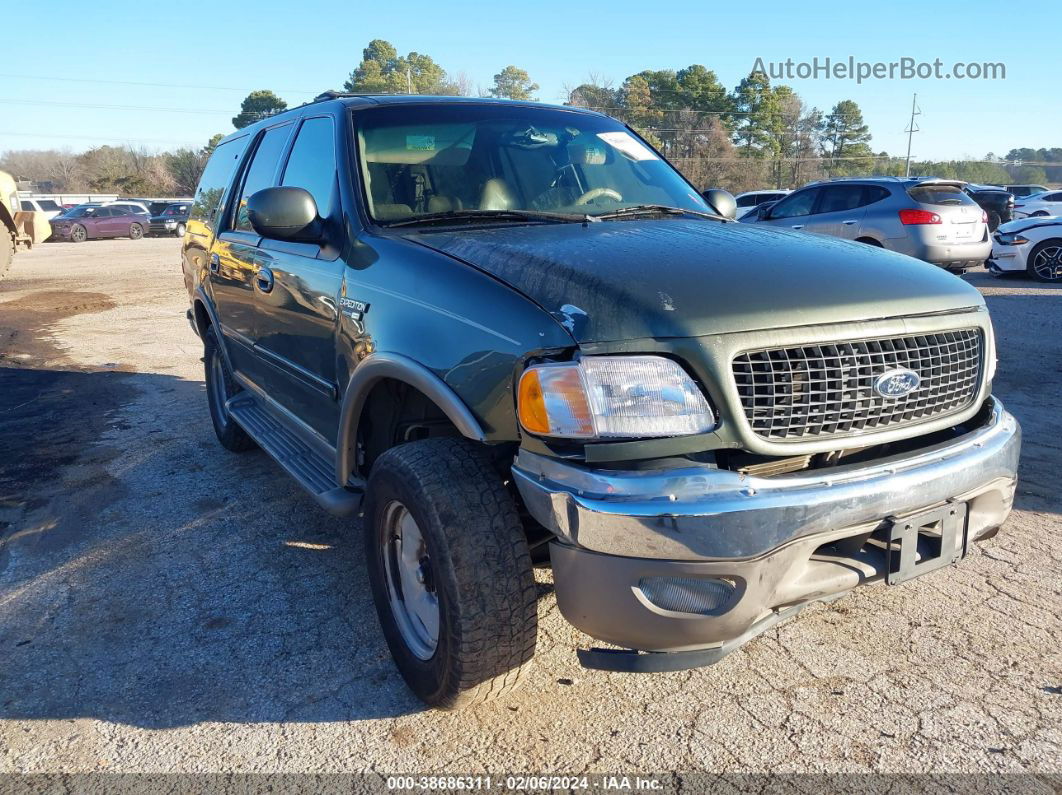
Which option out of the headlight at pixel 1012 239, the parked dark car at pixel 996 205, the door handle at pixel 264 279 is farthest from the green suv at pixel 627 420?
the parked dark car at pixel 996 205

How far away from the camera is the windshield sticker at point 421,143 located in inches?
137

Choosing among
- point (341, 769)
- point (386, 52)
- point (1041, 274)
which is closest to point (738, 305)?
point (341, 769)

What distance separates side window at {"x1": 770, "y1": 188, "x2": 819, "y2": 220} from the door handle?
10936 mm

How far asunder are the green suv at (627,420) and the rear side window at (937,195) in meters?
10.4

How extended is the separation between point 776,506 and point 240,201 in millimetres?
3789

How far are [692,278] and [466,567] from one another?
1049mm

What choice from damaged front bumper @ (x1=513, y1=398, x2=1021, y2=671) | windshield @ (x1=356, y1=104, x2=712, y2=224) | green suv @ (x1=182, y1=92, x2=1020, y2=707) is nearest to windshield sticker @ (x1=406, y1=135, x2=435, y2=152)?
windshield @ (x1=356, y1=104, x2=712, y2=224)

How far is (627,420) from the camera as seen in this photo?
7.06 ft

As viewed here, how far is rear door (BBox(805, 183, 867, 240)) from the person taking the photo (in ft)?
41.3

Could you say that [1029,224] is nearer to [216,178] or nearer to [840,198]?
[840,198]

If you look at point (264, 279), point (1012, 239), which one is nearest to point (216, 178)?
point (264, 279)

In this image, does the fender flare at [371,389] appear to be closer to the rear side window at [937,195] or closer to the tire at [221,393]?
the tire at [221,393]

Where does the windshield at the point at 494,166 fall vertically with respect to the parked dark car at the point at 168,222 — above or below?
above

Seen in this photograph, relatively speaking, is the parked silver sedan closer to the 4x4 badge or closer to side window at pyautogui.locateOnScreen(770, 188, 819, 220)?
side window at pyautogui.locateOnScreen(770, 188, 819, 220)
